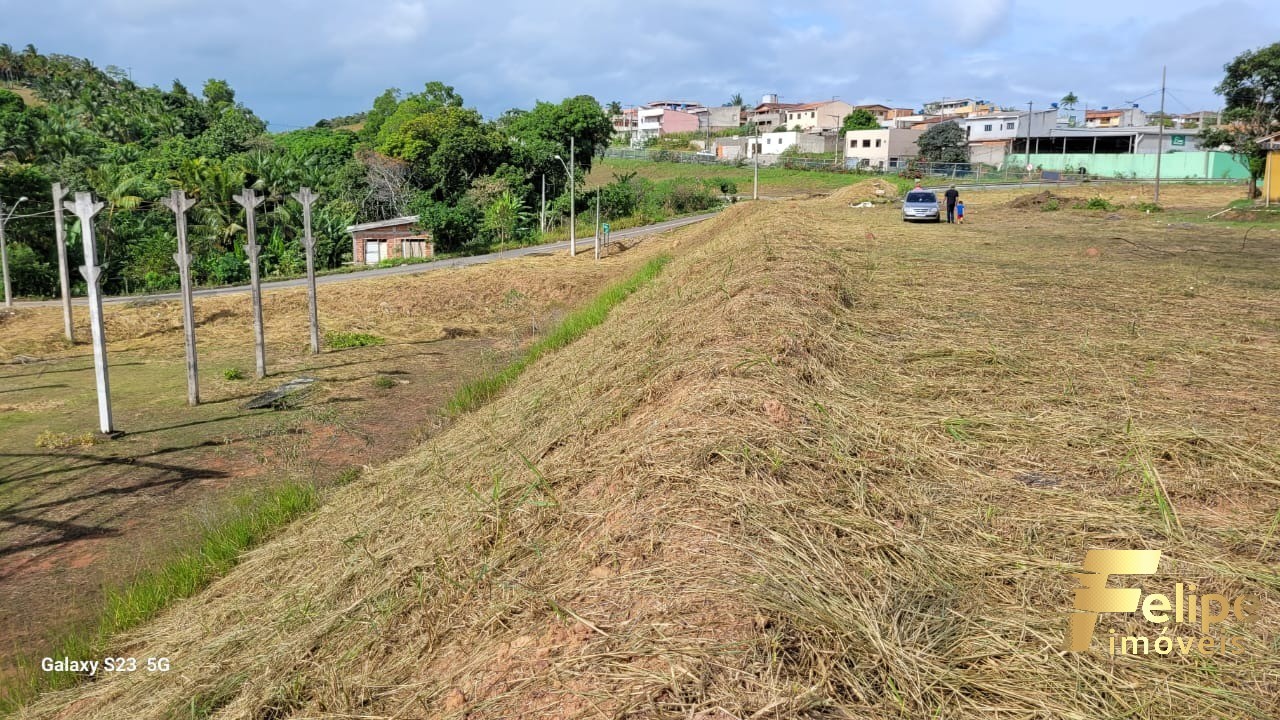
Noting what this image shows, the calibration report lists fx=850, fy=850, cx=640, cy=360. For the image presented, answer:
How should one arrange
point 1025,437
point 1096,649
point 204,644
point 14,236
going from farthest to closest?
1. point 14,236
2. point 1025,437
3. point 204,644
4. point 1096,649

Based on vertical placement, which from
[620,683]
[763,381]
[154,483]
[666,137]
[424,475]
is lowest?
[154,483]

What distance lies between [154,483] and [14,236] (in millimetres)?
32276

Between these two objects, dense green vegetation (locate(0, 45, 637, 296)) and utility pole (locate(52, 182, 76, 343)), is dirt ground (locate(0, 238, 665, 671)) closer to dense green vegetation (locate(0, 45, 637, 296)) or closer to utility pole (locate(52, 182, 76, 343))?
utility pole (locate(52, 182, 76, 343))

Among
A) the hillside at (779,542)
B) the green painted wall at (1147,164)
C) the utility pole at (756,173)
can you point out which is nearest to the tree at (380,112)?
the utility pole at (756,173)

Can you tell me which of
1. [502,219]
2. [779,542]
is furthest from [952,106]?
[779,542]

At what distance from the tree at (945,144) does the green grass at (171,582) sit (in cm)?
6605

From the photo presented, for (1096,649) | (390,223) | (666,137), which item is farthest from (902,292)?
(666,137)

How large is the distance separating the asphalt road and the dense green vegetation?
3.62 metres

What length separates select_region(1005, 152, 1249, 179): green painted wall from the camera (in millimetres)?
51531

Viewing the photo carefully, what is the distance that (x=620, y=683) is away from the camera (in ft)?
10.0

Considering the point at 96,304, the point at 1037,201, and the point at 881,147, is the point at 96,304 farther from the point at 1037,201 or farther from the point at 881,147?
the point at 881,147

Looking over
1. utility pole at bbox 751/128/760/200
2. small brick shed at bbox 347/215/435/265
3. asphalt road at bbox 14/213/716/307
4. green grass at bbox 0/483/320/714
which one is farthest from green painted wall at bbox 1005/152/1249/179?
green grass at bbox 0/483/320/714

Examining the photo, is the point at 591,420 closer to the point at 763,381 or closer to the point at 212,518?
the point at 763,381
